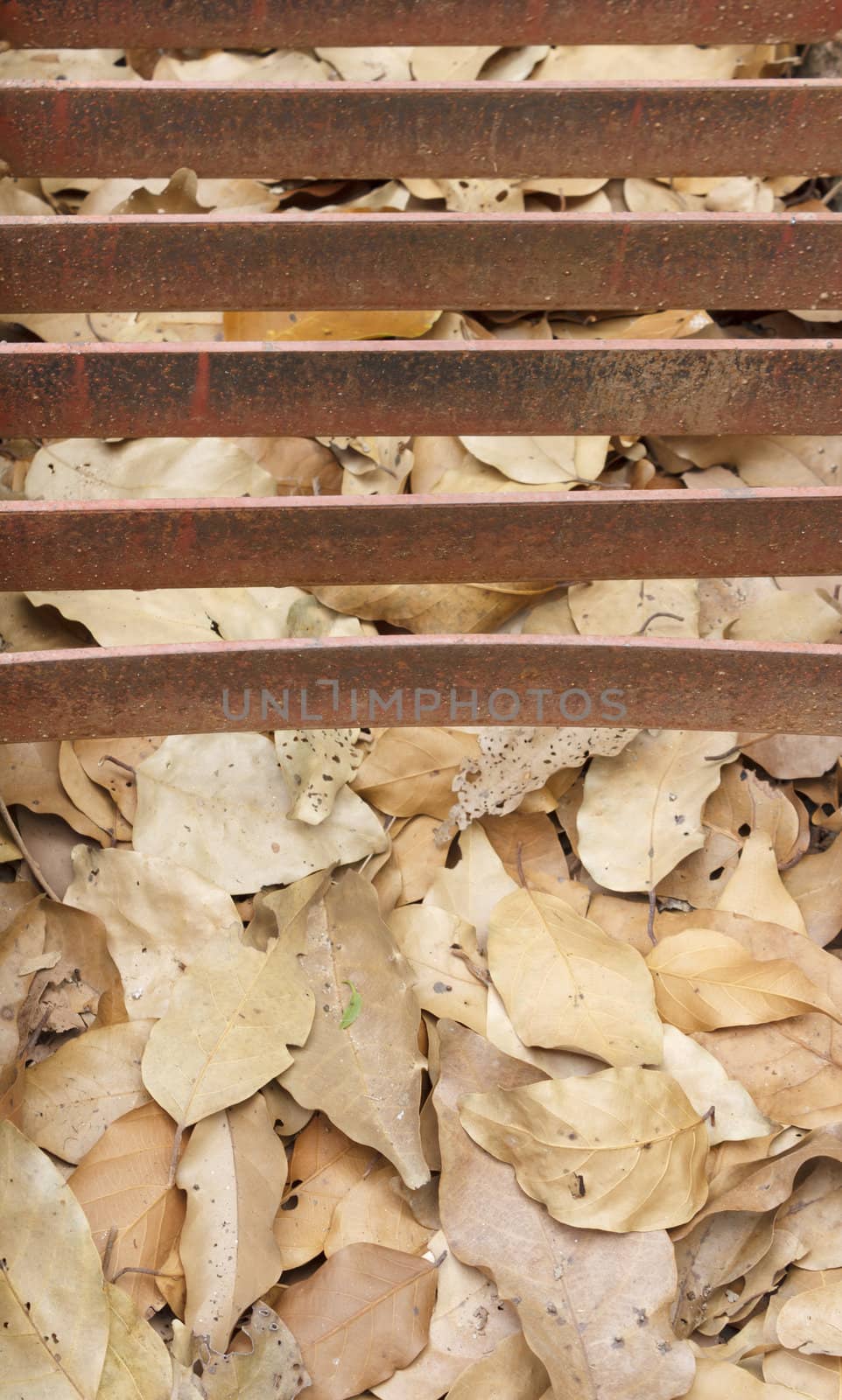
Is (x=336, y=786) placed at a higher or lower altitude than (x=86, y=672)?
lower

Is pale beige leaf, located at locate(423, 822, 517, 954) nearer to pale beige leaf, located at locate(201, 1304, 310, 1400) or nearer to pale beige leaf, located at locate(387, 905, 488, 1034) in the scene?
pale beige leaf, located at locate(387, 905, 488, 1034)

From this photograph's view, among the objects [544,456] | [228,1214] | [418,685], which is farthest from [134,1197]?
[544,456]

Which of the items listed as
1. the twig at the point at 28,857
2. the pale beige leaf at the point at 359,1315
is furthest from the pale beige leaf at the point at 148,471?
the pale beige leaf at the point at 359,1315

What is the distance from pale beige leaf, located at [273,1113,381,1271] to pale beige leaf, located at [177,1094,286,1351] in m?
0.03

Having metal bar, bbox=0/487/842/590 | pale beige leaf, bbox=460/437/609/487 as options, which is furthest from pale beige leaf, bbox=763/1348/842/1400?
pale beige leaf, bbox=460/437/609/487

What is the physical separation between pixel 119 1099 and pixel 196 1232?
157 millimetres

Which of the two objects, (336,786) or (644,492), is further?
(336,786)

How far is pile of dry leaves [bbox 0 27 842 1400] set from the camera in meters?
1.14

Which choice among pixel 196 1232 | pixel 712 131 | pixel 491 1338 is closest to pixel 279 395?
pixel 712 131

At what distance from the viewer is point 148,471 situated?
1647 mm

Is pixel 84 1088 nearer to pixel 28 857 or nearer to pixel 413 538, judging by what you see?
pixel 28 857

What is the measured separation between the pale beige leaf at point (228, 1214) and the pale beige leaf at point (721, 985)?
0.42 meters

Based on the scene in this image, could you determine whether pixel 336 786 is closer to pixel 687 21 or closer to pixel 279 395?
pixel 279 395

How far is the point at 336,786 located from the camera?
1430 millimetres
